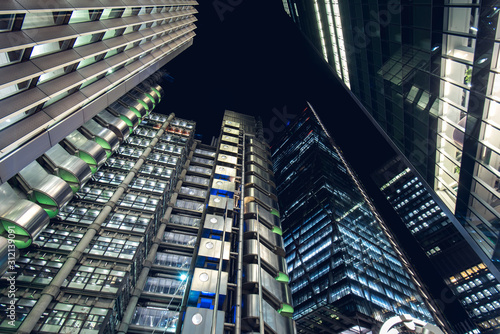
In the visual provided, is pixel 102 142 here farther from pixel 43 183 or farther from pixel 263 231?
pixel 263 231

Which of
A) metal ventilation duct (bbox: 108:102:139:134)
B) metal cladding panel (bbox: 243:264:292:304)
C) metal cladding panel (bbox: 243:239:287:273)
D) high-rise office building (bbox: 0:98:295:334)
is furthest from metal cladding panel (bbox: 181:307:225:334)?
metal ventilation duct (bbox: 108:102:139:134)

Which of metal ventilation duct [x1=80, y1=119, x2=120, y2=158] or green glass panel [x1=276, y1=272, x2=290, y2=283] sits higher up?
metal ventilation duct [x1=80, y1=119, x2=120, y2=158]

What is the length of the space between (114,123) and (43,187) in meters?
16.4

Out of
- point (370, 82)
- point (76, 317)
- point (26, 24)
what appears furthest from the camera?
point (370, 82)

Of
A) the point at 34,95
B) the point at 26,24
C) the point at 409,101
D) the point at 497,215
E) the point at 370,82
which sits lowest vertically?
the point at 497,215

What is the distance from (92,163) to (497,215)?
3811cm

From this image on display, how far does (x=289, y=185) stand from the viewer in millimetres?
74312

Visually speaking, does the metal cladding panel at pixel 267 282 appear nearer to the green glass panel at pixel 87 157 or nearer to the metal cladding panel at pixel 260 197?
the metal cladding panel at pixel 260 197

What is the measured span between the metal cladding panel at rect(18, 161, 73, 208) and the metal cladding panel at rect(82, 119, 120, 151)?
10.6 meters

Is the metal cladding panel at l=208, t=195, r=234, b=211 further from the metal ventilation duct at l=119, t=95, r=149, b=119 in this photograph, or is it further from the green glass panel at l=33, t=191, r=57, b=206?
the metal ventilation duct at l=119, t=95, r=149, b=119

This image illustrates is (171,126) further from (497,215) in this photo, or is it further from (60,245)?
(497,215)

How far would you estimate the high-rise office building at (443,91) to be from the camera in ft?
47.5

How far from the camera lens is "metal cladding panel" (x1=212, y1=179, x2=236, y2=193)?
34.4m

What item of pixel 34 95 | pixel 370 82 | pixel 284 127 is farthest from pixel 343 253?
→ pixel 284 127
